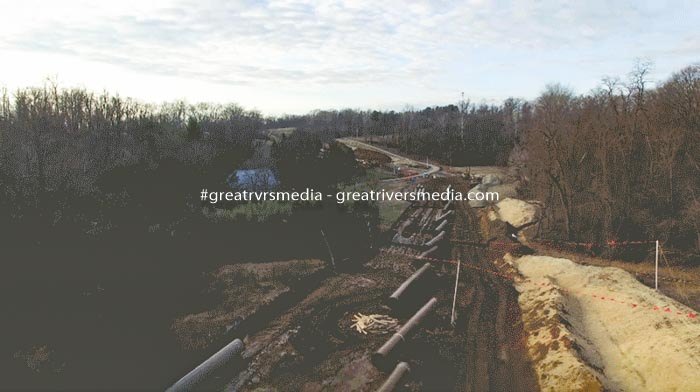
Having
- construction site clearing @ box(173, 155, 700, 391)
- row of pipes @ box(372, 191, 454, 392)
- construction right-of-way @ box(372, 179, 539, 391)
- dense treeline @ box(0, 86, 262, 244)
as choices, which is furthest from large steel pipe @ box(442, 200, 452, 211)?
dense treeline @ box(0, 86, 262, 244)

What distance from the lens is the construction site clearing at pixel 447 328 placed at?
39.0 feet

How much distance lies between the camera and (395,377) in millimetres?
11461

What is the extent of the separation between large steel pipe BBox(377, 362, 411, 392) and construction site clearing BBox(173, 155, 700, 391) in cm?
3

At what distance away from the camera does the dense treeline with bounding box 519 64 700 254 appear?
73.8ft

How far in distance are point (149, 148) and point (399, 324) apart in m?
32.2

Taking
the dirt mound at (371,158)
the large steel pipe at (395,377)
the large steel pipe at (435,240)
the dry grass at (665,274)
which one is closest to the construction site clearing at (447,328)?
the large steel pipe at (395,377)

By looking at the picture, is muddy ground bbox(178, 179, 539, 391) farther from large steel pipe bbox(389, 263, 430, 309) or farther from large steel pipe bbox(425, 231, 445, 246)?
large steel pipe bbox(425, 231, 445, 246)

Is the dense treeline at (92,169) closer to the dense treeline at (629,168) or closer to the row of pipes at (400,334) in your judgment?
the row of pipes at (400,334)

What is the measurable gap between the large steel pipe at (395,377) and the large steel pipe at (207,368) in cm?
438

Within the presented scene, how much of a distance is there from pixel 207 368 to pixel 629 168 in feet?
76.2

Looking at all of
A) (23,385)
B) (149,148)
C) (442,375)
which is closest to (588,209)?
(442,375)

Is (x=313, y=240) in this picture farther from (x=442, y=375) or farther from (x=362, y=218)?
(x=442, y=375)

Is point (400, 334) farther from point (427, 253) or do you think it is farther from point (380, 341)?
point (427, 253)

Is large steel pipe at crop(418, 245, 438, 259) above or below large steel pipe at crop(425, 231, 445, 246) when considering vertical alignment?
below
